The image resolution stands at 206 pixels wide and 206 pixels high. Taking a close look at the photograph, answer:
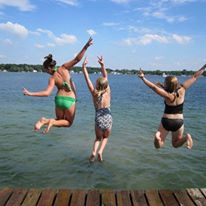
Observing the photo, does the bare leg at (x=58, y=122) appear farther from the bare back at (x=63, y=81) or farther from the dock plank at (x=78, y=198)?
the dock plank at (x=78, y=198)

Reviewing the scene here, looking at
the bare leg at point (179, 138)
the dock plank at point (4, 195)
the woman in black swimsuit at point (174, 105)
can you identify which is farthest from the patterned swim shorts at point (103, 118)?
the dock plank at point (4, 195)

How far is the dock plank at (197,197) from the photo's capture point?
676 centimetres

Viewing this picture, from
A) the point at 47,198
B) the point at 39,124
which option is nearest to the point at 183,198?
the point at 47,198

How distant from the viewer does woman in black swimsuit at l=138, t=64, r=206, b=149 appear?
763cm

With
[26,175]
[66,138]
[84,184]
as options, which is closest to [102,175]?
[84,184]

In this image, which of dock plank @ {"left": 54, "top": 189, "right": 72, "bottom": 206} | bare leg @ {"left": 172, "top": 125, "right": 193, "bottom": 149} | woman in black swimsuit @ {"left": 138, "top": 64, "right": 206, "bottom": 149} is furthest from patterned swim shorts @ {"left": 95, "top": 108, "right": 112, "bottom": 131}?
dock plank @ {"left": 54, "top": 189, "right": 72, "bottom": 206}

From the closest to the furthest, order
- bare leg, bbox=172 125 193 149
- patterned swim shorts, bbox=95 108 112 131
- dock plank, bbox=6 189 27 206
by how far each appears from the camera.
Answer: dock plank, bbox=6 189 27 206
bare leg, bbox=172 125 193 149
patterned swim shorts, bbox=95 108 112 131

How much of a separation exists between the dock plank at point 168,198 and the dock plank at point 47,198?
2.29 metres

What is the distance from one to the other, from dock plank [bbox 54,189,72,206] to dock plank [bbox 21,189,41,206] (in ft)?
1.36

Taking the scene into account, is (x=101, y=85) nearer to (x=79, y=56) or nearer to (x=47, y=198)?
(x=79, y=56)

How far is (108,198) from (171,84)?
2914mm

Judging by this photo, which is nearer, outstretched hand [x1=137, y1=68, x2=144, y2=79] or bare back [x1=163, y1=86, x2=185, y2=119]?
outstretched hand [x1=137, y1=68, x2=144, y2=79]

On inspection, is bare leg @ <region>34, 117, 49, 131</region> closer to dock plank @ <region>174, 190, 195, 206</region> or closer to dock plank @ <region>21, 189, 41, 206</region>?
dock plank @ <region>21, 189, 41, 206</region>

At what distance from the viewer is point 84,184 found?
383 inches
